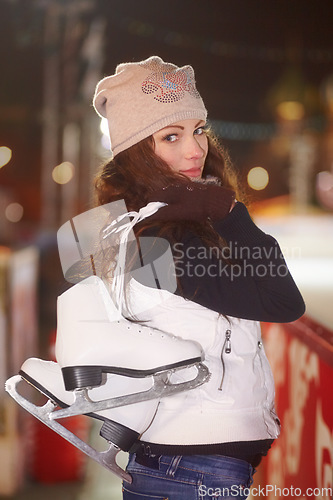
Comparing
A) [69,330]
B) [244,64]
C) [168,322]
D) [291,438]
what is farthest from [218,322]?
[244,64]

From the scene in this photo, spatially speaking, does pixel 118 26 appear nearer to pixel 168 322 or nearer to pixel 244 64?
pixel 244 64

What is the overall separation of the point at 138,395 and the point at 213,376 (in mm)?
171

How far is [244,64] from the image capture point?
26.0 ft

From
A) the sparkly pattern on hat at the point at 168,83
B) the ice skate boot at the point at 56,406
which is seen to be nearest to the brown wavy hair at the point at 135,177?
the sparkly pattern on hat at the point at 168,83

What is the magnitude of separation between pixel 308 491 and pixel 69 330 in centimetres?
115

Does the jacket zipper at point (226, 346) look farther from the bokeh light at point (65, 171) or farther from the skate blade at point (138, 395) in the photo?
the bokeh light at point (65, 171)

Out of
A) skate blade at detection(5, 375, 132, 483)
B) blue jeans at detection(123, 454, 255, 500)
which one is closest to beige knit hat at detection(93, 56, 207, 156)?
skate blade at detection(5, 375, 132, 483)

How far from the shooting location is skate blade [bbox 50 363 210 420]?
1.26m

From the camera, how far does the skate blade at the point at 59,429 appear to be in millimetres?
1305

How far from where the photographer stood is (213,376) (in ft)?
4.36

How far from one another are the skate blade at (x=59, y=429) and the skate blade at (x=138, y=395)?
2cm

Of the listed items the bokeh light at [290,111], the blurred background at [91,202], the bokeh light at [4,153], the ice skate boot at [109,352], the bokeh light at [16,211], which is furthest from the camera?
the bokeh light at [16,211]

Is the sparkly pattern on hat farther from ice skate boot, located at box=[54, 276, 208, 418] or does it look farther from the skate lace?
ice skate boot, located at box=[54, 276, 208, 418]

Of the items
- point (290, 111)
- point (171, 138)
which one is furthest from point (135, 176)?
point (290, 111)
